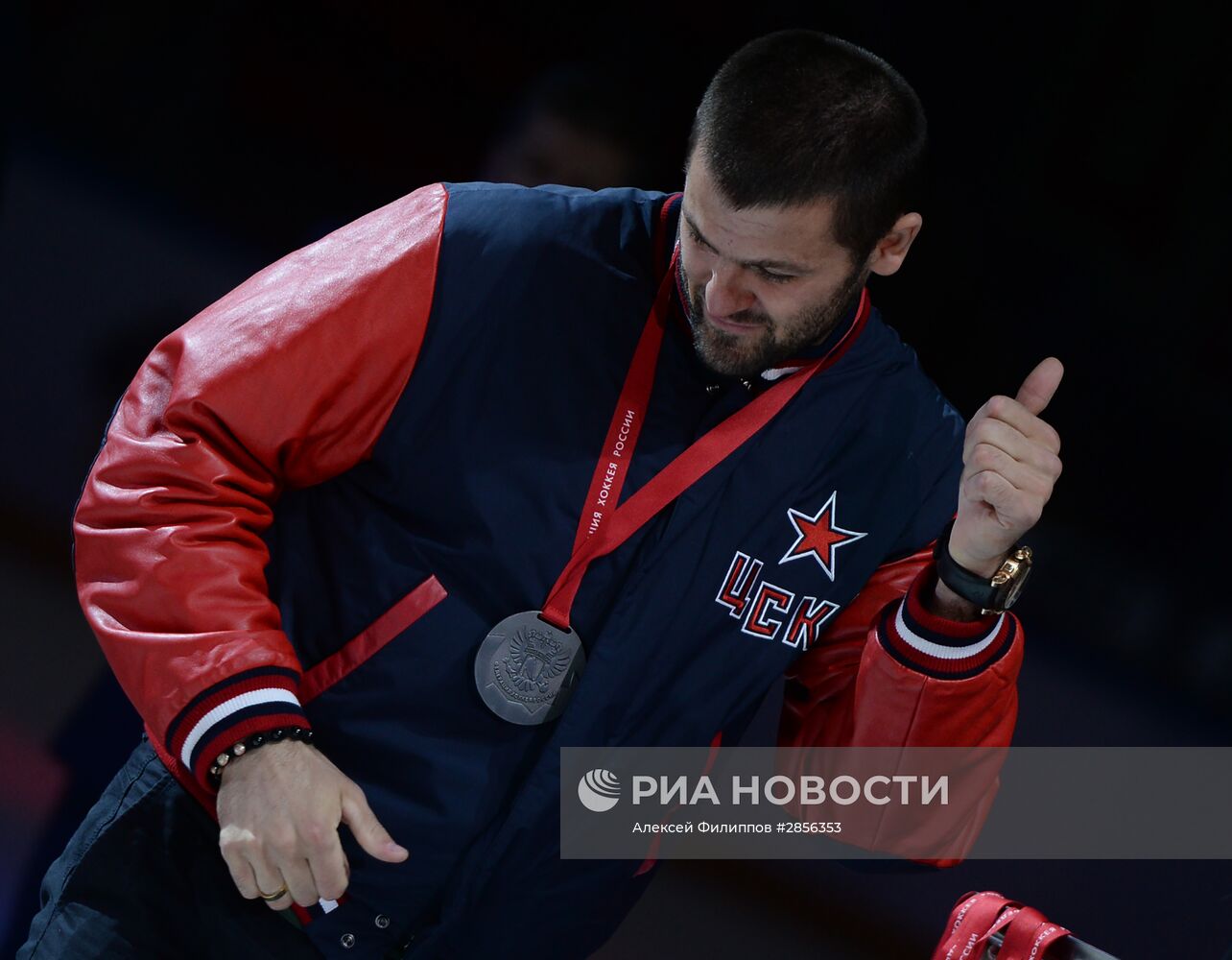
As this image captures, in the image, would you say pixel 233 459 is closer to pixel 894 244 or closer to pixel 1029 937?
pixel 894 244

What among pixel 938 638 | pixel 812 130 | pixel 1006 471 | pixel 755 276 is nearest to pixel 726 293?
pixel 755 276

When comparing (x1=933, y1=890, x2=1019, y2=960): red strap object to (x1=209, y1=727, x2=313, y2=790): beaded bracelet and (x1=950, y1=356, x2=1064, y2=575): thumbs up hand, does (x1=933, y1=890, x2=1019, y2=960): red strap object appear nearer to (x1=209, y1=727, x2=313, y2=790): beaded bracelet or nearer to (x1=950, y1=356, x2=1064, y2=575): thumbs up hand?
(x1=950, y1=356, x2=1064, y2=575): thumbs up hand

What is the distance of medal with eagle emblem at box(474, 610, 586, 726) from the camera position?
1429 mm

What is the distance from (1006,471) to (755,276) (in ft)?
1.02

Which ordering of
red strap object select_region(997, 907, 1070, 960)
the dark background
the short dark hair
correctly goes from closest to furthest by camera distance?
red strap object select_region(997, 907, 1070, 960), the short dark hair, the dark background

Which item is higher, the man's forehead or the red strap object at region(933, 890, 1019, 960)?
the man's forehead

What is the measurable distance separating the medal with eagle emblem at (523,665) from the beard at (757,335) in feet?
1.07

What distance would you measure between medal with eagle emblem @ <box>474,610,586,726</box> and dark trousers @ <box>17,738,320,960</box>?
32 centimetres

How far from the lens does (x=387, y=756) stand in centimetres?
145

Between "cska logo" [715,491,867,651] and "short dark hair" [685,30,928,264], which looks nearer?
"short dark hair" [685,30,928,264]

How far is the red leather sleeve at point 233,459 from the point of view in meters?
1.26

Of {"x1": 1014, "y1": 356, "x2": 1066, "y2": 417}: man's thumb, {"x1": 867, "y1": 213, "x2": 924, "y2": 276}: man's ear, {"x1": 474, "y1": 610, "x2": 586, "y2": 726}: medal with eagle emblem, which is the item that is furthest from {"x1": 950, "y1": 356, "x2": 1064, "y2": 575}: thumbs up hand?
{"x1": 474, "y1": 610, "x2": 586, "y2": 726}: medal with eagle emblem

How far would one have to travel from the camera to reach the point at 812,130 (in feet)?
4.39

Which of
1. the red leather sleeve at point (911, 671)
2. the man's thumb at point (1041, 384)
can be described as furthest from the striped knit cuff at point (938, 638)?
the man's thumb at point (1041, 384)
